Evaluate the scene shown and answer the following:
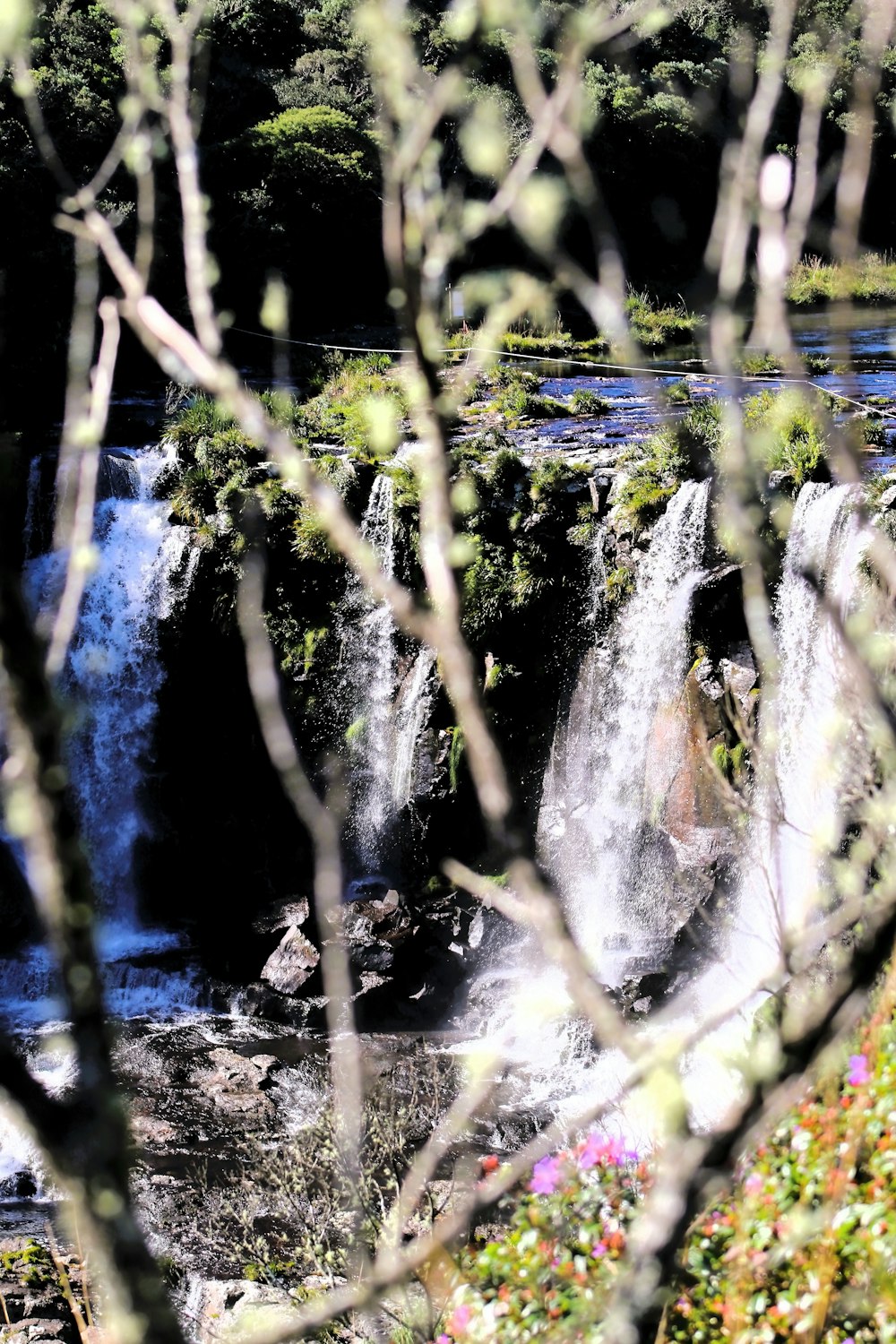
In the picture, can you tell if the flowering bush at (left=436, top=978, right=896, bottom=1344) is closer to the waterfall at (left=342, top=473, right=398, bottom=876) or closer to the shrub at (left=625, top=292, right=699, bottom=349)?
the waterfall at (left=342, top=473, right=398, bottom=876)

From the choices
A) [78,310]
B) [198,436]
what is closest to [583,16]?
[78,310]

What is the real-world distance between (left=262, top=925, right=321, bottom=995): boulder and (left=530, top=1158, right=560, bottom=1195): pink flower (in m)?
5.36

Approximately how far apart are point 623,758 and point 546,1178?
6.23m

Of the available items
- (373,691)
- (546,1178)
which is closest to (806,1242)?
(546,1178)

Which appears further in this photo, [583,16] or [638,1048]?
[583,16]

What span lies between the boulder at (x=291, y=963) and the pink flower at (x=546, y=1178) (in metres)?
5.36

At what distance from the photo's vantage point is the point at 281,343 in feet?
6.83

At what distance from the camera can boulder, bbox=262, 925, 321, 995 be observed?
32.6 ft

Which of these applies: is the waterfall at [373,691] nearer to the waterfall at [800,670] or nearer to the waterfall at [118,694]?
the waterfall at [118,694]

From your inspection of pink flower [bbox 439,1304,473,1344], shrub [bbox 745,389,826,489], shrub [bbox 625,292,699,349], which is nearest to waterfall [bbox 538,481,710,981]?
shrub [bbox 745,389,826,489]

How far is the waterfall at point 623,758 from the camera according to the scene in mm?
10297

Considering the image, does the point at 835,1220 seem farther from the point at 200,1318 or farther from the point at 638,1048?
the point at 200,1318

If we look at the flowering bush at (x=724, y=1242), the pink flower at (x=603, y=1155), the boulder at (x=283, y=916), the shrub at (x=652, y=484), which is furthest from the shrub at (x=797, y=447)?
the pink flower at (x=603, y=1155)

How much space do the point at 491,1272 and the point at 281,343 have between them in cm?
383
